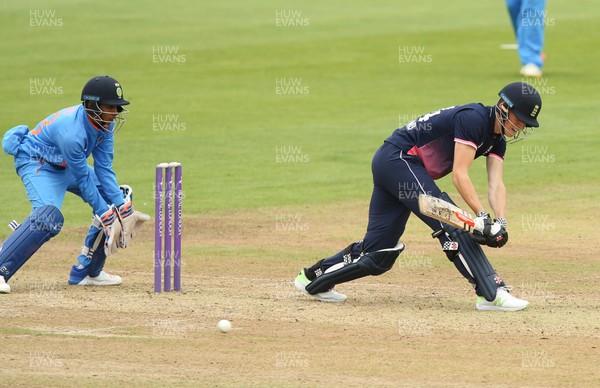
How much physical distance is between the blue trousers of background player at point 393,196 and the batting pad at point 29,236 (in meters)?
2.78

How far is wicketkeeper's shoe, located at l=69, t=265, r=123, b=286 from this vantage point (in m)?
11.9

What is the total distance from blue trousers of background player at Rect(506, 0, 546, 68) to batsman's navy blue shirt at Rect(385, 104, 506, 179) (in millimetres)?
18224

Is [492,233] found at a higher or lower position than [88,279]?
higher

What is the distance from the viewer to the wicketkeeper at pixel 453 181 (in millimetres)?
10156

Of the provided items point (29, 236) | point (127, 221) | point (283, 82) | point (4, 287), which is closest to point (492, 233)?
point (127, 221)

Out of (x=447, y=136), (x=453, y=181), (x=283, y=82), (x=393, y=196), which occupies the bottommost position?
(x=283, y=82)

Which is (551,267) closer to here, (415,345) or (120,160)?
(415,345)

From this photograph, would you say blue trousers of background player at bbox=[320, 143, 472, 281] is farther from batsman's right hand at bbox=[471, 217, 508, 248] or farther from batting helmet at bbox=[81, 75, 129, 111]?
batting helmet at bbox=[81, 75, 129, 111]

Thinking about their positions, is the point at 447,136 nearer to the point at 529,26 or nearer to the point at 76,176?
the point at 76,176

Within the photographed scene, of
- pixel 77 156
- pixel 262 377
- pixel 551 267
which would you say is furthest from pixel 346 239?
pixel 262 377

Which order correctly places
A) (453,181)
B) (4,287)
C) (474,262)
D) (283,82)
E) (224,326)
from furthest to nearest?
(283,82) → (4,287) → (474,262) → (453,181) → (224,326)

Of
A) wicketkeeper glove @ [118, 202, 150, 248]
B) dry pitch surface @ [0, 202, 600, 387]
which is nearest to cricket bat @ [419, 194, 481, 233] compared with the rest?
dry pitch surface @ [0, 202, 600, 387]

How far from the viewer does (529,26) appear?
28141 millimetres

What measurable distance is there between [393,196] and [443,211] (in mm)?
628
